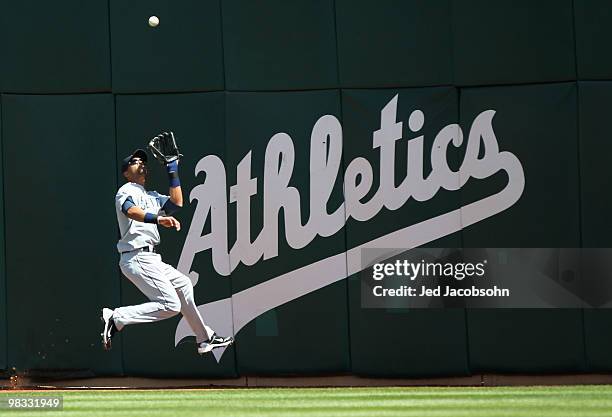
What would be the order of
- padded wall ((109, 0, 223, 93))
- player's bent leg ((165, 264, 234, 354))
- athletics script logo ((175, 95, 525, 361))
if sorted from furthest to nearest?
padded wall ((109, 0, 223, 93))
athletics script logo ((175, 95, 525, 361))
player's bent leg ((165, 264, 234, 354))

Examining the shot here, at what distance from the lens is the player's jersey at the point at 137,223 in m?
11.0

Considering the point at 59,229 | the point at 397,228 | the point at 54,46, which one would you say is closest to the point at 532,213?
the point at 397,228

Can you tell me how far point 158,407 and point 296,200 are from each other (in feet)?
9.24

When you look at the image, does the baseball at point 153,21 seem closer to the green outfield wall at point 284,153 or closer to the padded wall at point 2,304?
the green outfield wall at point 284,153

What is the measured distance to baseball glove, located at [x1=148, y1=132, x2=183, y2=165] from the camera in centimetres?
1109

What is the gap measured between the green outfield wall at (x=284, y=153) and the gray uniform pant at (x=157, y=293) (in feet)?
1.54

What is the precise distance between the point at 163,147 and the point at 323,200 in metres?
1.64

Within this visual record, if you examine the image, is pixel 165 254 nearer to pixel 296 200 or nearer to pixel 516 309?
pixel 296 200

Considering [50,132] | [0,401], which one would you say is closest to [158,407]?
[0,401]

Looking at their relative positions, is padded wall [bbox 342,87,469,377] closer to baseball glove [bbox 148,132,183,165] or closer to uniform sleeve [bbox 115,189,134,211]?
baseball glove [bbox 148,132,183,165]

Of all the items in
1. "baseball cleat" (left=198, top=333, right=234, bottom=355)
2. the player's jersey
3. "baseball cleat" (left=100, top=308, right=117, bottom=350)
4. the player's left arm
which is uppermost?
the player's left arm

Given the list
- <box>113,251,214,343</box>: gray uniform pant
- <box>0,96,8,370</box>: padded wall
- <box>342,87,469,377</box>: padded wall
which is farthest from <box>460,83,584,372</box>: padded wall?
<box>0,96,8,370</box>: padded wall

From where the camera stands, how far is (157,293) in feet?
35.7

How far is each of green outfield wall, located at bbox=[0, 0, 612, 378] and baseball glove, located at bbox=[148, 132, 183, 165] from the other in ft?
0.76
